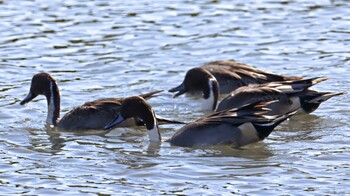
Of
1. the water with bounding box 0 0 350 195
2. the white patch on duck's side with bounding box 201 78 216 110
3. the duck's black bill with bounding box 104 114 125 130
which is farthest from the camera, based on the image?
the white patch on duck's side with bounding box 201 78 216 110

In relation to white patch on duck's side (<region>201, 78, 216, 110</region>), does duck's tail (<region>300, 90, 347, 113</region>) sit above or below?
above

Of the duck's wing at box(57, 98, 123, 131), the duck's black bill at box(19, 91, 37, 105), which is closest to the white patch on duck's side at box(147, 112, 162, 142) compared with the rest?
the duck's wing at box(57, 98, 123, 131)

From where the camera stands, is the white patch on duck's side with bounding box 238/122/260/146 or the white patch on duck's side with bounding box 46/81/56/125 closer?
the white patch on duck's side with bounding box 238/122/260/146

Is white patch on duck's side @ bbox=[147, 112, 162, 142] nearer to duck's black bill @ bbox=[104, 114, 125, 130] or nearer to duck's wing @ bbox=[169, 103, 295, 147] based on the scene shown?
duck's wing @ bbox=[169, 103, 295, 147]

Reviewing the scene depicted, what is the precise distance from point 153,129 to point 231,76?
2.91 metres

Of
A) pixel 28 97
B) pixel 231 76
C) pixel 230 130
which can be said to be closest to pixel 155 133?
pixel 230 130

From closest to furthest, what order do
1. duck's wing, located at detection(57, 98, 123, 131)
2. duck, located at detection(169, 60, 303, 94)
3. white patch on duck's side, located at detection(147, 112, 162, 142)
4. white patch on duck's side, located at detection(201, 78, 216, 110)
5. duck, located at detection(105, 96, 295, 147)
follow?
duck, located at detection(105, 96, 295, 147) → white patch on duck's side, located at detection(147, 112, 162, 142) → duck's wing, located at detection(57, 98, 123, 131) → white patch on duck's side, located at detection(201, 78, 216, 110) → duck, located at detection(169, 60, 303, 94)

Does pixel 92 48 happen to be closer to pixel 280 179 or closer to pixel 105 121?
pixel 105 121

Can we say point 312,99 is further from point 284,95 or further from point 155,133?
point 155,133

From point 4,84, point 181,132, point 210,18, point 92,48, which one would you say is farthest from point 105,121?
point 210,18

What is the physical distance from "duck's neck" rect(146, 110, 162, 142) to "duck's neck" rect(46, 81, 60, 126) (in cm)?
154

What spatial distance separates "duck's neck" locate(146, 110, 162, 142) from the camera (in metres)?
11.8

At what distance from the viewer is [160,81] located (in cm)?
1464

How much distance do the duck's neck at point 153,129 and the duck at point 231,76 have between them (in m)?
2.01
